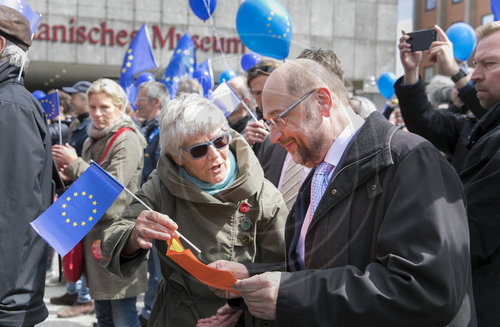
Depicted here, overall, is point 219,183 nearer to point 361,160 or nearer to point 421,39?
point 361,160

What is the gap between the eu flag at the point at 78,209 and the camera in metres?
1.76

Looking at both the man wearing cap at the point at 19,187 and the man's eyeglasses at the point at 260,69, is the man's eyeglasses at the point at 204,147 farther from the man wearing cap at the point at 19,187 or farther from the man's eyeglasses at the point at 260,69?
the man wearing cap at the point at 19,187

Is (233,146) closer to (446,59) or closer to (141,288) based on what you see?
(446,59)

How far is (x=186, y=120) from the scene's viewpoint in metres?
1.79

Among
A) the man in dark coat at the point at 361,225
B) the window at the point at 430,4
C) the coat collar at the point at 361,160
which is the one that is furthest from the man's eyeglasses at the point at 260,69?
the window at the point at 430,4

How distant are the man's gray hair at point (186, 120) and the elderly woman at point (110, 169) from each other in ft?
4.91

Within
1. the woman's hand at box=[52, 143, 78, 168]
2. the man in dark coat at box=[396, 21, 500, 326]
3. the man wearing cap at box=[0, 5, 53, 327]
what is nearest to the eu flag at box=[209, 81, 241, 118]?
the man wearing cap at box=[0, 5, 53, 327]

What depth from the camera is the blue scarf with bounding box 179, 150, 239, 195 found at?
6.23 feet

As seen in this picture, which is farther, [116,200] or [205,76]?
[116,200]

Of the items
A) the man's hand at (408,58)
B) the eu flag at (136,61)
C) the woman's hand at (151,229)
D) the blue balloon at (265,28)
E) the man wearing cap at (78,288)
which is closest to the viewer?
the blue balloon at (265,28)

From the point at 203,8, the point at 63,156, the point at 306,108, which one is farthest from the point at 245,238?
the point at 63,156

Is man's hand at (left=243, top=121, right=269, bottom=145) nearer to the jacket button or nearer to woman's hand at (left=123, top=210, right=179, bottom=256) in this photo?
the jacket button

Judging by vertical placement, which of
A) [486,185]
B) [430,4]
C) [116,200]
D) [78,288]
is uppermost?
[430,4]

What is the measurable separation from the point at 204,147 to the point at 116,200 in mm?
1914
